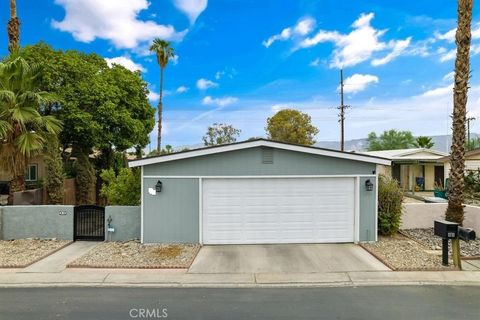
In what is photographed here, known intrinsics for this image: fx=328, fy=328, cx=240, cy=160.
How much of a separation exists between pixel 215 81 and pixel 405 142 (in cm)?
3138

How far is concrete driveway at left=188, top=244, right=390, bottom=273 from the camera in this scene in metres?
7.85

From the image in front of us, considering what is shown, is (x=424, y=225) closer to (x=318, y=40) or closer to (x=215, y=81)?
(x=318, y=40)

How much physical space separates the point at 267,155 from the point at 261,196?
1283 millimetres

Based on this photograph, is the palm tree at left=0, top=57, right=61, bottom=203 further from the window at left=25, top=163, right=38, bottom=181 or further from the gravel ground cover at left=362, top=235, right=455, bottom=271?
the gravel ground cover at left=362, top=235, right=455, bottom=271

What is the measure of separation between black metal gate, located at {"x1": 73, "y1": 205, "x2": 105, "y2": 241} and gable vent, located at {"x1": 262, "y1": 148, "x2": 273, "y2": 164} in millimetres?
5383

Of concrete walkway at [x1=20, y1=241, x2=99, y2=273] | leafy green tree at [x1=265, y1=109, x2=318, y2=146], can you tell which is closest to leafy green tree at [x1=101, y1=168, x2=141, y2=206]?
concrete walkway at [x1=20, y1=241, x2=99, y2=273]

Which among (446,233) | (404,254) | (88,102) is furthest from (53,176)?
(446,233)

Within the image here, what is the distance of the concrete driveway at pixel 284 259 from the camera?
785 centimetres

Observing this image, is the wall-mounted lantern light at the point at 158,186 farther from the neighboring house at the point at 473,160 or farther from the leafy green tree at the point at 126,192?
the neighboring house at the point at 473,160

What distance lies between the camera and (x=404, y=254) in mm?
8820

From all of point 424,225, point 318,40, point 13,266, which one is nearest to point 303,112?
point 318,40

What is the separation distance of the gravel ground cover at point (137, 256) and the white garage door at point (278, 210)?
1186 millimetres

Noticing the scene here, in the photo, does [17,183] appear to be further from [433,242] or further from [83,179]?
[433,242]

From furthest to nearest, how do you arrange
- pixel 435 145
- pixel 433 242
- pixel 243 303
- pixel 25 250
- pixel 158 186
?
pixel 435 145 → pixel 433 242 → pixel 158 186 → pixel 25 250 → pixel 243 303
